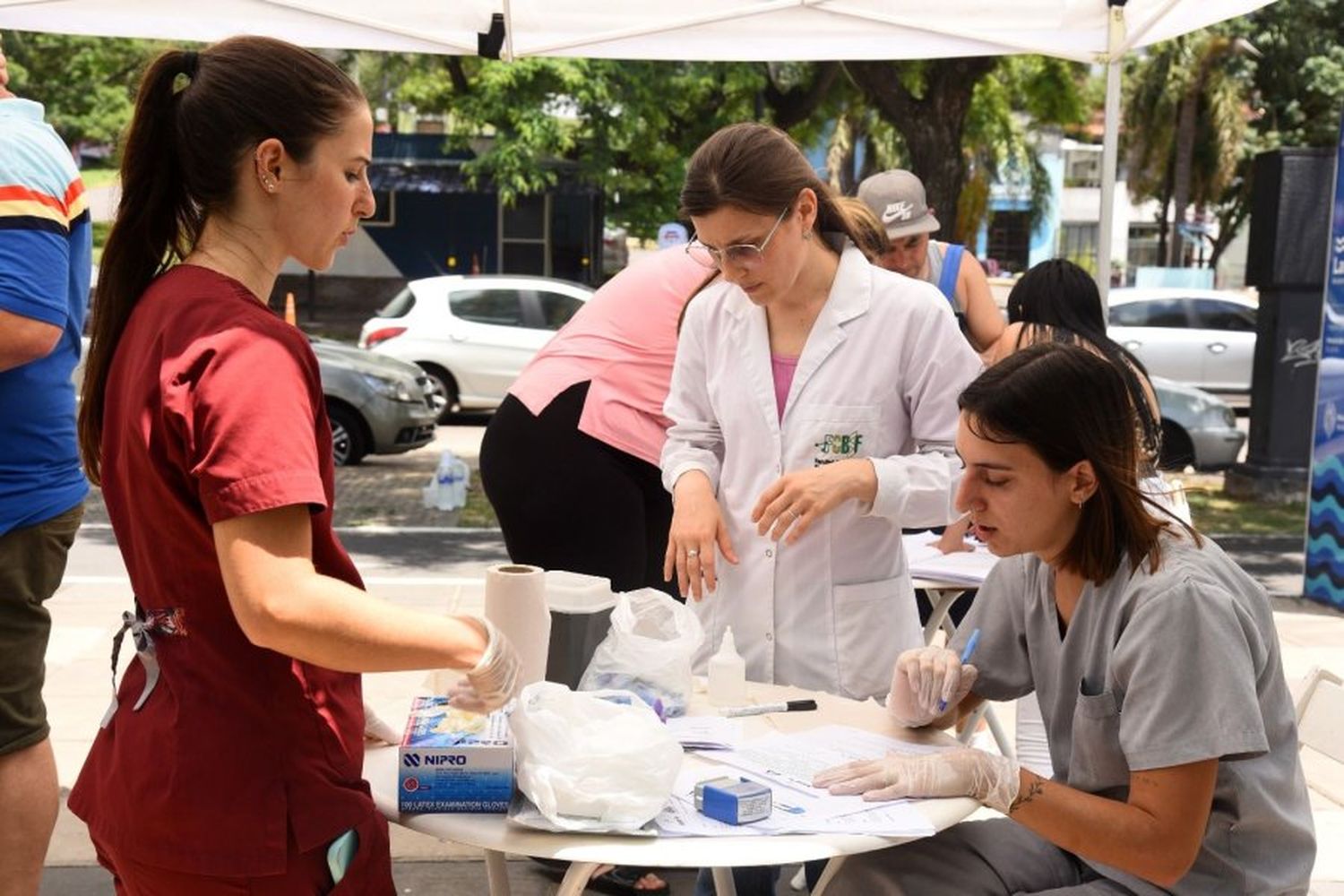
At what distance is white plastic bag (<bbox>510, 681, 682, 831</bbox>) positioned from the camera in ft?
6.22

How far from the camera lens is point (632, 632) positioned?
2.47 meters

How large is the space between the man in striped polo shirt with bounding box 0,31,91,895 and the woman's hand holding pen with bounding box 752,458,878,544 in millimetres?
1328

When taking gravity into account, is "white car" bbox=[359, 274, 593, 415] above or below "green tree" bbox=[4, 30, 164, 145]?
below

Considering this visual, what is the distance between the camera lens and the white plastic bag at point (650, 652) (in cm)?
244

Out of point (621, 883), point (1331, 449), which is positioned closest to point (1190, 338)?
point (1331, 449)

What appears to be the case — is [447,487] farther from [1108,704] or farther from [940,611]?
[1108,704]

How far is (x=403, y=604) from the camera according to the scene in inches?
278

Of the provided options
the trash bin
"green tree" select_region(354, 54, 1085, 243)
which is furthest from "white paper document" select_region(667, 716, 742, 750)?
"green tree" select_region(354, 54, 1085, 243)

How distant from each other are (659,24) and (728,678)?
3333mm

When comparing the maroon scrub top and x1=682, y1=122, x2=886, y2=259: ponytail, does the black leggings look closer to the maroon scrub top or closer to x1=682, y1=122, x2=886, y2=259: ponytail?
x1=682, y1=122, x2=886, y2=259: ponytail

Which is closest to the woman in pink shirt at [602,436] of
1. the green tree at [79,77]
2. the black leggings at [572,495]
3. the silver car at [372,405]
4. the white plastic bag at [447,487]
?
the black leggings at [572,495]

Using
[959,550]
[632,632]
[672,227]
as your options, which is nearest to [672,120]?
[672,227]

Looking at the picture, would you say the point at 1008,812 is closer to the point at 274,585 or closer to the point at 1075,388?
the point at 1075,388

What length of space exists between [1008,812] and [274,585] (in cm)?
108
